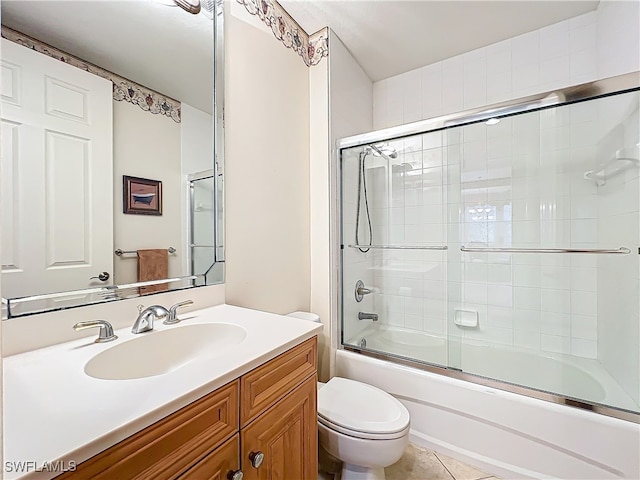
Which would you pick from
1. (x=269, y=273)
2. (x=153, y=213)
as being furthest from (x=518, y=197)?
(x=153, y=213)

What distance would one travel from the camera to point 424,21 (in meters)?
1.86

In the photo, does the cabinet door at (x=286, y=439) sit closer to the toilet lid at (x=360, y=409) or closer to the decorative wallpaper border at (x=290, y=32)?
the toilet lid at (x=360, y=409)

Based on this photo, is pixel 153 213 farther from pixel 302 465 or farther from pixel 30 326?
pixel 302 465

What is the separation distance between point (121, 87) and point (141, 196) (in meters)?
0.39

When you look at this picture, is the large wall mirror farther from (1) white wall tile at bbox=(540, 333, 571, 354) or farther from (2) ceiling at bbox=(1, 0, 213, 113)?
(1) white wall tile at bbox=(540, 333, 571, 354)

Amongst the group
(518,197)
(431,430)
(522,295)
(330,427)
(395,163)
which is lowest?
(431,430)

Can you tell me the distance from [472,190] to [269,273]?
1.46 m

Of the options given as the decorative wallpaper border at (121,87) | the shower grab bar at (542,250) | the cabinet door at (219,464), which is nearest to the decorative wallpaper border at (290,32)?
the decorative wallpaper border at (121,87)

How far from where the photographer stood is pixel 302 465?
3.49 ft

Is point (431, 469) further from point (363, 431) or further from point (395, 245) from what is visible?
point (395, 245)

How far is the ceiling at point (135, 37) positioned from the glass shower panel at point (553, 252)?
1403 mm

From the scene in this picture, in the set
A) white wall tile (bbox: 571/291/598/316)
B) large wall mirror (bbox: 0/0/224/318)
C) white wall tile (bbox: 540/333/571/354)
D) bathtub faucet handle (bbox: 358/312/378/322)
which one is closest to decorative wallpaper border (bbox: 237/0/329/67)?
large wall mirror (bbox: 0/0/224/318)

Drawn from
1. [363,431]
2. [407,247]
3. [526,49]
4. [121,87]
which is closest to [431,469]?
[363,431]

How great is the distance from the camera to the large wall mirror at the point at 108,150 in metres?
0.88
